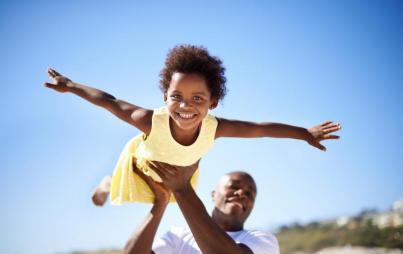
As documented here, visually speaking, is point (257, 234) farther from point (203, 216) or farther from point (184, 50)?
point (184, 50)

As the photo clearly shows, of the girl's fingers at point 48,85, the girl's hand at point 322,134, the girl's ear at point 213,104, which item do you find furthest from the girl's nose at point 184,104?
the girl's hand at point 322,134

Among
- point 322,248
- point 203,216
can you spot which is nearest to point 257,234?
→ point 203,216

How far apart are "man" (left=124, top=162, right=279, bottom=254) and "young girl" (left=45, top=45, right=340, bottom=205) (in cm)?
14

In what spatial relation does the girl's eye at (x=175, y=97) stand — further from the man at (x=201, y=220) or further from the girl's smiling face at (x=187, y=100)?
the man at (x=201, y=220)

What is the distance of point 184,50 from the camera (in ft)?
14.4

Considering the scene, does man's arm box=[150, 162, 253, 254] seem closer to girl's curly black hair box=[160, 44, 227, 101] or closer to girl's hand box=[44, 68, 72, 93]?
girl's curly black hair box=[160, 44, 227, 101]

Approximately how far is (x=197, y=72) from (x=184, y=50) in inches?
13.2

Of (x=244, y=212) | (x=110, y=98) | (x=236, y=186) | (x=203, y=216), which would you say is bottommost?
(x=203, y=216)

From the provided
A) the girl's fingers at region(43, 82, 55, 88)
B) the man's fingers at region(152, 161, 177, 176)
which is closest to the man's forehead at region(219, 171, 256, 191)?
the man's fingers at region(152, 161, 177, 176)

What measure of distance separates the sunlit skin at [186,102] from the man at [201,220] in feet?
1.44

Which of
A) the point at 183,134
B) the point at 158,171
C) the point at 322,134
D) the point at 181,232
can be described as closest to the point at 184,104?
the point at 183,134

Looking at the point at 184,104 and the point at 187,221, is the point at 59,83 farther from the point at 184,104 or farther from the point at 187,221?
the point at 187,221

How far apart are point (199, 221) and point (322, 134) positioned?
71.5 inches

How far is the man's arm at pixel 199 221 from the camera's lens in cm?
390
